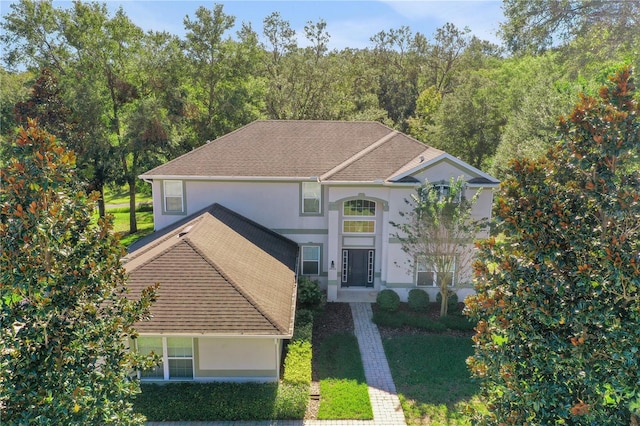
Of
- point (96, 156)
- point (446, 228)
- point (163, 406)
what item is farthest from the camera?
point (96, 156)

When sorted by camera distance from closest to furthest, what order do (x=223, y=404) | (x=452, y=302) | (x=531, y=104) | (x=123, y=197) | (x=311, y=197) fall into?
1. (x=223, y=404)
2. (x=452, y=302)
3. (x=311, y=197)
4. (x=531, y=104)
5. (x=123, y=197)

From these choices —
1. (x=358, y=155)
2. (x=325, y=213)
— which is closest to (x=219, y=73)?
(x=358, y=155)

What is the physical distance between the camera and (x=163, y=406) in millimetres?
12547

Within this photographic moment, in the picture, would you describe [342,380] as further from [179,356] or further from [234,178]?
[234,178]

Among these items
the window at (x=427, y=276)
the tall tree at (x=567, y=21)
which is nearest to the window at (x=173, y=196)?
the window at (x=427, y=276)

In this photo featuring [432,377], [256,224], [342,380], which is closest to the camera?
[342,380]

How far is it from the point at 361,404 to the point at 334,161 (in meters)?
12.3

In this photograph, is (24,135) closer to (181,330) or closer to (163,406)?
(181,330)

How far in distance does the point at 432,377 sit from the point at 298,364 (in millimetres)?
4602

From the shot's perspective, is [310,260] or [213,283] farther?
[310,260]

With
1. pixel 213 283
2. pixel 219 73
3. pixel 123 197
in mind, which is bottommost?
pixel 123 197

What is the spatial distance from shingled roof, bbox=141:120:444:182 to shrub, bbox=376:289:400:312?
5.22 meters

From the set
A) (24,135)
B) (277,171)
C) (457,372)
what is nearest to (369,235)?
(277,171)

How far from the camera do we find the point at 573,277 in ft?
21.6
